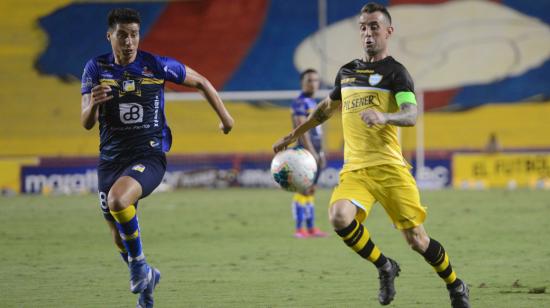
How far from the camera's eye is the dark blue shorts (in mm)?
7312

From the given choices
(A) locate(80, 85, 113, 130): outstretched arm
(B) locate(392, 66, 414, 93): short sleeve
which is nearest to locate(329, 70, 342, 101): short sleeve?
(B) locate(392, 66, 414, 93): short sleeve

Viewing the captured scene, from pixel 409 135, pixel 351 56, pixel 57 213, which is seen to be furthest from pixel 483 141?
pixel 57 213

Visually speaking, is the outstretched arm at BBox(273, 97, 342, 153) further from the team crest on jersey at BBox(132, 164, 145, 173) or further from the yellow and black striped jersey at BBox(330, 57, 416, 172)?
the team crest on jersey at BBox(132, 164, 145, 173)

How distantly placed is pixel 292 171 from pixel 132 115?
161 centimetres

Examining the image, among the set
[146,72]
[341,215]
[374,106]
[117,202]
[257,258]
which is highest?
[146,72]

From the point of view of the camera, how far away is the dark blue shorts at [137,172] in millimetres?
7312

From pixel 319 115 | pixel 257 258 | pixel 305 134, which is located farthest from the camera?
pixel 305 134

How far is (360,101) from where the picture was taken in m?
7.36

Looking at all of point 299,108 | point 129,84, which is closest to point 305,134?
point 299,108

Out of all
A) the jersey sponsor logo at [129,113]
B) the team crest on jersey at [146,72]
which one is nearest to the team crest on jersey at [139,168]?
the jersey sponsor logo at [129,113]

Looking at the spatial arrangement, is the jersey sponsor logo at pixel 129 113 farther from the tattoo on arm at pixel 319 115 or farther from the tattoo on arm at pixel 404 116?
the tattoo on arm at pixel 404 116

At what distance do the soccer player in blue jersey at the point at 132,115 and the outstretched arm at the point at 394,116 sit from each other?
1441mm

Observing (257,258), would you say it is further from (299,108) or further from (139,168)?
(139,168)

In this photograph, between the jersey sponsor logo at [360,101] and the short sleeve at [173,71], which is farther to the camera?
the short sleeve at [173,71]
